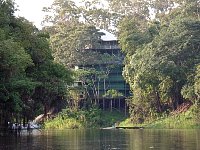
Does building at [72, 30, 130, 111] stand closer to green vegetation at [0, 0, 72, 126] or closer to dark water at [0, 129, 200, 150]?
green vegetation at [0, 0, 72, 126]

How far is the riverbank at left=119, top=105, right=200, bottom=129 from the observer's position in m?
58.7

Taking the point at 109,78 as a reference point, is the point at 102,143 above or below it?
below

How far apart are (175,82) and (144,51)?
5.07m

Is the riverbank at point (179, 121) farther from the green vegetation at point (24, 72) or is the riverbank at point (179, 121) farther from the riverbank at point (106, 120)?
the green vegetation at point (24, 72)

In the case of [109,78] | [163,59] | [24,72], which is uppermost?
[163,59]

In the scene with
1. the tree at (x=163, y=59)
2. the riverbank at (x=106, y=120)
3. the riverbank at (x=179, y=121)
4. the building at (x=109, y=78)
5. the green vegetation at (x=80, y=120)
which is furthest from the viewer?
the building at (x=109, y=78)

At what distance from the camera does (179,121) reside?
6069cm

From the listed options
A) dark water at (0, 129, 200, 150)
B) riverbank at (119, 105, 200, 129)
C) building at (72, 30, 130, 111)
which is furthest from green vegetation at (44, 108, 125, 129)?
dark water at (0, 129, 200, 150)

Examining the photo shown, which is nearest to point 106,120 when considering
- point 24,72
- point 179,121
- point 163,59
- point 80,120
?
point 80,120

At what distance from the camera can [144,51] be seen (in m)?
61.3

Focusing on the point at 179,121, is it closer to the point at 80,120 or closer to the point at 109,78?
the point at 80,120

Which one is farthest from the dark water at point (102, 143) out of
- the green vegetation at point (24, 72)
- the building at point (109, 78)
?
the building at point (109, 78)

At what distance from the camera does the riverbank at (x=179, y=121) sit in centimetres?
5869

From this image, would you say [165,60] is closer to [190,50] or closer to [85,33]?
[190,50]
